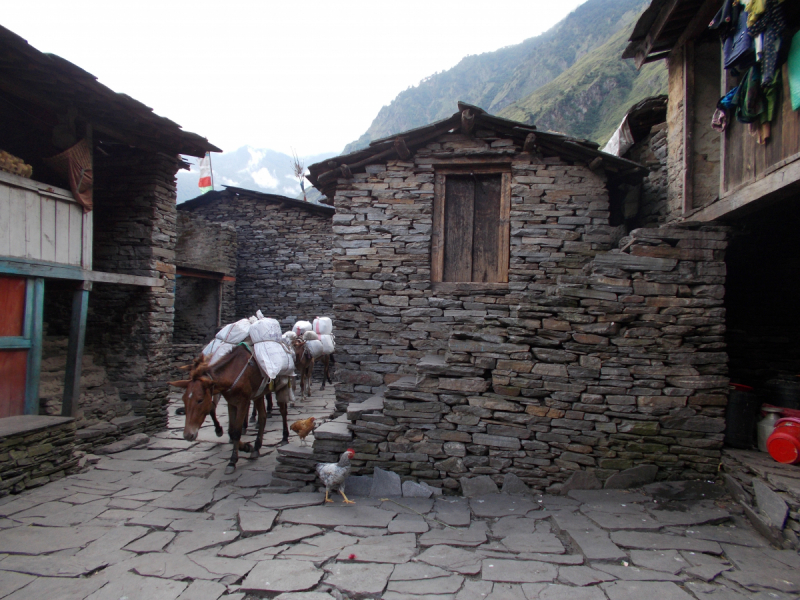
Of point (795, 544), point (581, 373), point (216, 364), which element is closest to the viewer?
point (795, 544)

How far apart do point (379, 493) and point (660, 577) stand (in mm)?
2695

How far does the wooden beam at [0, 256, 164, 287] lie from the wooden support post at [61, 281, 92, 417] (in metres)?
0.16

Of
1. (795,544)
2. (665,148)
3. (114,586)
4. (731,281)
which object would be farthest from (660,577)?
(665,148)

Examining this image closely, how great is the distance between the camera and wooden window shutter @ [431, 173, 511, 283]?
6484 millimetres

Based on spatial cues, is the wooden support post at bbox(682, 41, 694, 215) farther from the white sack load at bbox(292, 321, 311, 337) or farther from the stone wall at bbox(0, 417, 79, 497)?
the stone wall at bbox(0, 417, 79, 497)

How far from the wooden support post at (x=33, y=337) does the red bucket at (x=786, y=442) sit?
8.62m

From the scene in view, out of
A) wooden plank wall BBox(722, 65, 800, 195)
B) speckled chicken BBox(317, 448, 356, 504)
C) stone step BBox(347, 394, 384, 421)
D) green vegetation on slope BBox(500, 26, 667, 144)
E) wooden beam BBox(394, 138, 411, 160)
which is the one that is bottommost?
speckled chicken BBox(317, 448, 356, 504)

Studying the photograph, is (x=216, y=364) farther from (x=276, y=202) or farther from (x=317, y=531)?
(x=276, y=202)

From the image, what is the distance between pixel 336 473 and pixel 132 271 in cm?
547

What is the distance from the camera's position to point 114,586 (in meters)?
3.16

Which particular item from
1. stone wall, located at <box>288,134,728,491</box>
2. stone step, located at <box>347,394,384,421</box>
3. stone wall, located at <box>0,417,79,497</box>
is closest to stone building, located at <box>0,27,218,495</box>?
stone wall, located at <box>0,417,79,497</box>

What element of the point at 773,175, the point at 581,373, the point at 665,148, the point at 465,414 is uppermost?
the point at 665,148

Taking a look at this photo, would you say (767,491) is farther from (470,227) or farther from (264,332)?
(264,332)

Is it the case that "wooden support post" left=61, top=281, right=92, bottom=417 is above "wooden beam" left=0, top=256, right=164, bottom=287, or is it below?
below
